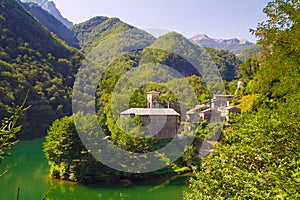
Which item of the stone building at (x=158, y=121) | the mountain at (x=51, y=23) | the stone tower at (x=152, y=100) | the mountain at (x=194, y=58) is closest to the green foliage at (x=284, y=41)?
the stone building at (x=158, y=121)

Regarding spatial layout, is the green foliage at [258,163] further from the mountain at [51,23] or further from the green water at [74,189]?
the mountain at [51,23]

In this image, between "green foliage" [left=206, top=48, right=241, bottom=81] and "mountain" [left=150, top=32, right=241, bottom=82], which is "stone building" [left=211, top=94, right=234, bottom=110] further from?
"green foliage" [left=206, top=48, right=241, bottom=81]

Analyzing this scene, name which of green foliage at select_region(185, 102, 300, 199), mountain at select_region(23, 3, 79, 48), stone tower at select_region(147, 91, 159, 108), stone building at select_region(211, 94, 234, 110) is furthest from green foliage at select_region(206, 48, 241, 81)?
green foliage at select_region(185, 102, 300, 199)

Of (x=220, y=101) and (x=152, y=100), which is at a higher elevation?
(x=220, y=101)

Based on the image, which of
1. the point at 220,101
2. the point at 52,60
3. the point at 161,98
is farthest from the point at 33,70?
the point at 220,101

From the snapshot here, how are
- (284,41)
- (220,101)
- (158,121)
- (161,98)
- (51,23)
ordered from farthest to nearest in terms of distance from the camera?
1. (51,23)
2. (161,98)
3. (220,101)
4. (158,121)
5. (284,41)

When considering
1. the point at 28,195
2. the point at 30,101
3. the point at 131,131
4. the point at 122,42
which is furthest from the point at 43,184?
the point at 122,42

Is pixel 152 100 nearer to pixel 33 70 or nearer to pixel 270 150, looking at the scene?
pixel 33 70

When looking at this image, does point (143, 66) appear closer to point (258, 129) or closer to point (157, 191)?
point (157, 191)
